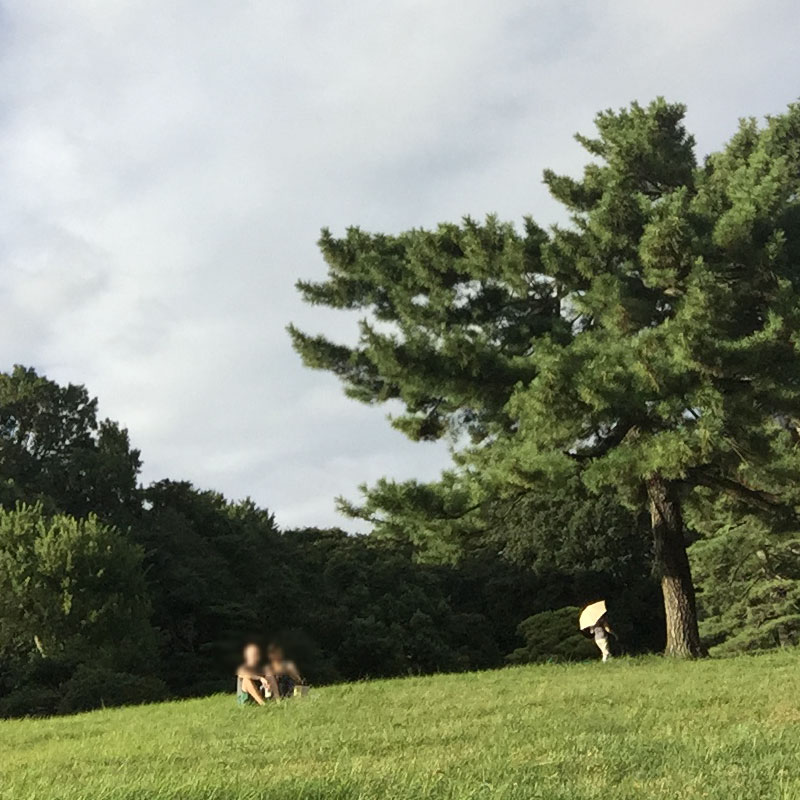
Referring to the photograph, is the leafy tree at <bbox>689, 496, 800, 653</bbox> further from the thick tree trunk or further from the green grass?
the green grass

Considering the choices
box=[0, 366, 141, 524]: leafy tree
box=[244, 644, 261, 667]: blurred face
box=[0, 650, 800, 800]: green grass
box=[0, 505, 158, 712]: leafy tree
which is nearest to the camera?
box=[0, 650, 800, 800]: green grass

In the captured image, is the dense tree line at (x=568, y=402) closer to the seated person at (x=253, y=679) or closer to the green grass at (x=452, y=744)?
the seated person at (x=253, y=679)

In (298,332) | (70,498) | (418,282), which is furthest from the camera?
(70,498)

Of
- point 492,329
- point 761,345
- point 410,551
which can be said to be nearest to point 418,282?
point 492,329

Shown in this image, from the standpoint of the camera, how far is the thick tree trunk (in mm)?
17109

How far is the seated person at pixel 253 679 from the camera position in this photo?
37.0ft

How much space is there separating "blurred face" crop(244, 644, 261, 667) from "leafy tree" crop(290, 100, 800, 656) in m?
5.43

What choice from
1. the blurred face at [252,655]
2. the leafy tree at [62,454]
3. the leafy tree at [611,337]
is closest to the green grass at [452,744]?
the blurred face at [252,655]

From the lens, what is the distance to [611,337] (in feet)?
52.2

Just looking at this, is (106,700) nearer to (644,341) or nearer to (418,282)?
(418,282)

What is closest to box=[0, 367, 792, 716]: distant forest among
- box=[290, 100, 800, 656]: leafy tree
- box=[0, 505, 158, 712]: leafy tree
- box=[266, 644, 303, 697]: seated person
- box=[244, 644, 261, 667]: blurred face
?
box=[0, 505, 158, 712]: leafy tree

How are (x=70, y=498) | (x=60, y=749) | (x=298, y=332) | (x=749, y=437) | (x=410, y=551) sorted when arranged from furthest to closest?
(x=410, y=551) → (x=70, y=498) → (x=298, y=332) → (x=749, y=437) → (x=60, y=749)

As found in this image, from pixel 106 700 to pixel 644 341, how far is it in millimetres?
13136

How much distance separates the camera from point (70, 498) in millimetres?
33156
